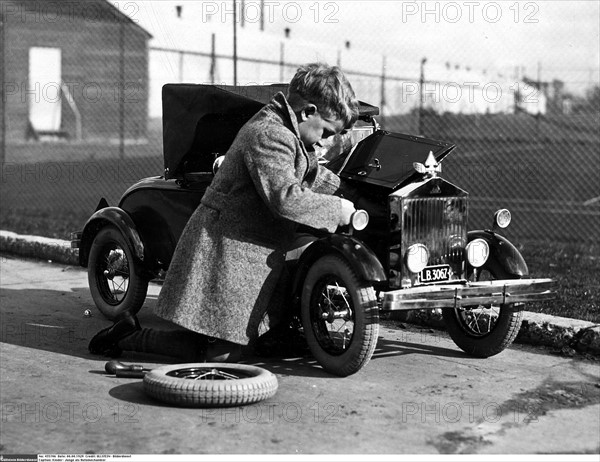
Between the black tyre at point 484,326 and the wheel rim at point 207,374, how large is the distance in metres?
1.45

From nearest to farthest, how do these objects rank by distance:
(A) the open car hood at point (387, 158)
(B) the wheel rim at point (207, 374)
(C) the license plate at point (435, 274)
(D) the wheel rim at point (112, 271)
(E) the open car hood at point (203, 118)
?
(B) the wheel rim at point (207, 374) < (C) the license plate at point (435, 274) < (A) the open car hood at point (387, 158) < (E) the open car hood at point (203, 118) < (D) the wheel rim at point (112, 271)

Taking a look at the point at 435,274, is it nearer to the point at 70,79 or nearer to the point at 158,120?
the point at 158,120

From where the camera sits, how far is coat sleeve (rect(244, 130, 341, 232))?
16.4 feet

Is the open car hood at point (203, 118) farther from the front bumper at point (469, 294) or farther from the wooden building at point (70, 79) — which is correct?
the wooden building at point (70, 79)

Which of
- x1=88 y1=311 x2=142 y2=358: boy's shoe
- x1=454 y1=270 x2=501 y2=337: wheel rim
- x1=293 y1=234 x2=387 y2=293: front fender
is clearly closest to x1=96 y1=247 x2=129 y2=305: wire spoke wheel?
x1=88 y1=311 x2=142 y2=358: boy's shoe

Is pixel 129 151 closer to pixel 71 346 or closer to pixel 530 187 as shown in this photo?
pixel 530 187

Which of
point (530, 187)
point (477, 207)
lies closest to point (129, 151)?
point (530, 187)

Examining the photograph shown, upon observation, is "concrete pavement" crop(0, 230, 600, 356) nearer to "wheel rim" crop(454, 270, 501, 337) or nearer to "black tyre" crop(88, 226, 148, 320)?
"wheel rim" crop(454, 270, 501, 337)

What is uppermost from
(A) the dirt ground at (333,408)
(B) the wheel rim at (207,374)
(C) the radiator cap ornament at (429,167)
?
(C) the radiator cap ornament at (429,167)

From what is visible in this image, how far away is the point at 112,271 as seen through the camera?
6.71m

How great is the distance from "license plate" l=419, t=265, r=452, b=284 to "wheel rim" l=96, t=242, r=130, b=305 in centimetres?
223

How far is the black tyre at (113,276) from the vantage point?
21.2 ft

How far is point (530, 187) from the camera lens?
16859 millimetres

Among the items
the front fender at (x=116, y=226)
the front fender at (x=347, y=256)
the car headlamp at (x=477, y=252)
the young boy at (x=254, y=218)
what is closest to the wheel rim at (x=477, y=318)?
the car headlamp at (x=477, y=252)
